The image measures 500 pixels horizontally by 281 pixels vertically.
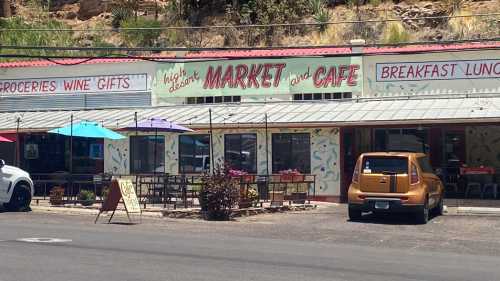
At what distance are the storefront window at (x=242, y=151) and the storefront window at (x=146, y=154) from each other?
256 cm

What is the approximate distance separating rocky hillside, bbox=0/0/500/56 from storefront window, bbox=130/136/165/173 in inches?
401

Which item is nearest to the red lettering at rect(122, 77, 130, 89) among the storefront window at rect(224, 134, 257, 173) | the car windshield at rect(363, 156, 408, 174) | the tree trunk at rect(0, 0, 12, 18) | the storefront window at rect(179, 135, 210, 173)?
the storefront window at rect(179, 135, 210, 173)

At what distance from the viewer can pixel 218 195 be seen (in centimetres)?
1911

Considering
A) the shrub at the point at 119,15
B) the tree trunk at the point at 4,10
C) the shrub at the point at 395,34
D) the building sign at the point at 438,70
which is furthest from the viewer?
the tree trunk at the point at 4,10

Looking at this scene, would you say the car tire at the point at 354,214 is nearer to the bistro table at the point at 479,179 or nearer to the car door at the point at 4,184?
the bistro table at the point at 479,179

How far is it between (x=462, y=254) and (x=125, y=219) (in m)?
9.39

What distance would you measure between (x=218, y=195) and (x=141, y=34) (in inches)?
974

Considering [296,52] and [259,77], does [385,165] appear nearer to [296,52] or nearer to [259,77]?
[259,77]

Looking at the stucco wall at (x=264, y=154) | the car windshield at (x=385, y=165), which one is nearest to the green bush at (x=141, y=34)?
the stucco wall at (x=264, y=154)

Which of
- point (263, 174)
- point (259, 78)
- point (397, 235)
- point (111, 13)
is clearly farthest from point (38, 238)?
point (111, 13)

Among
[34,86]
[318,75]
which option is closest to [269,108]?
[318,75]

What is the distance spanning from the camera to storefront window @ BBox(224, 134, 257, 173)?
25.4 metres

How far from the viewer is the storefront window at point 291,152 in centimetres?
2483

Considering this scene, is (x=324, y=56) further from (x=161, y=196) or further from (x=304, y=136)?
(x=161, y=196)
